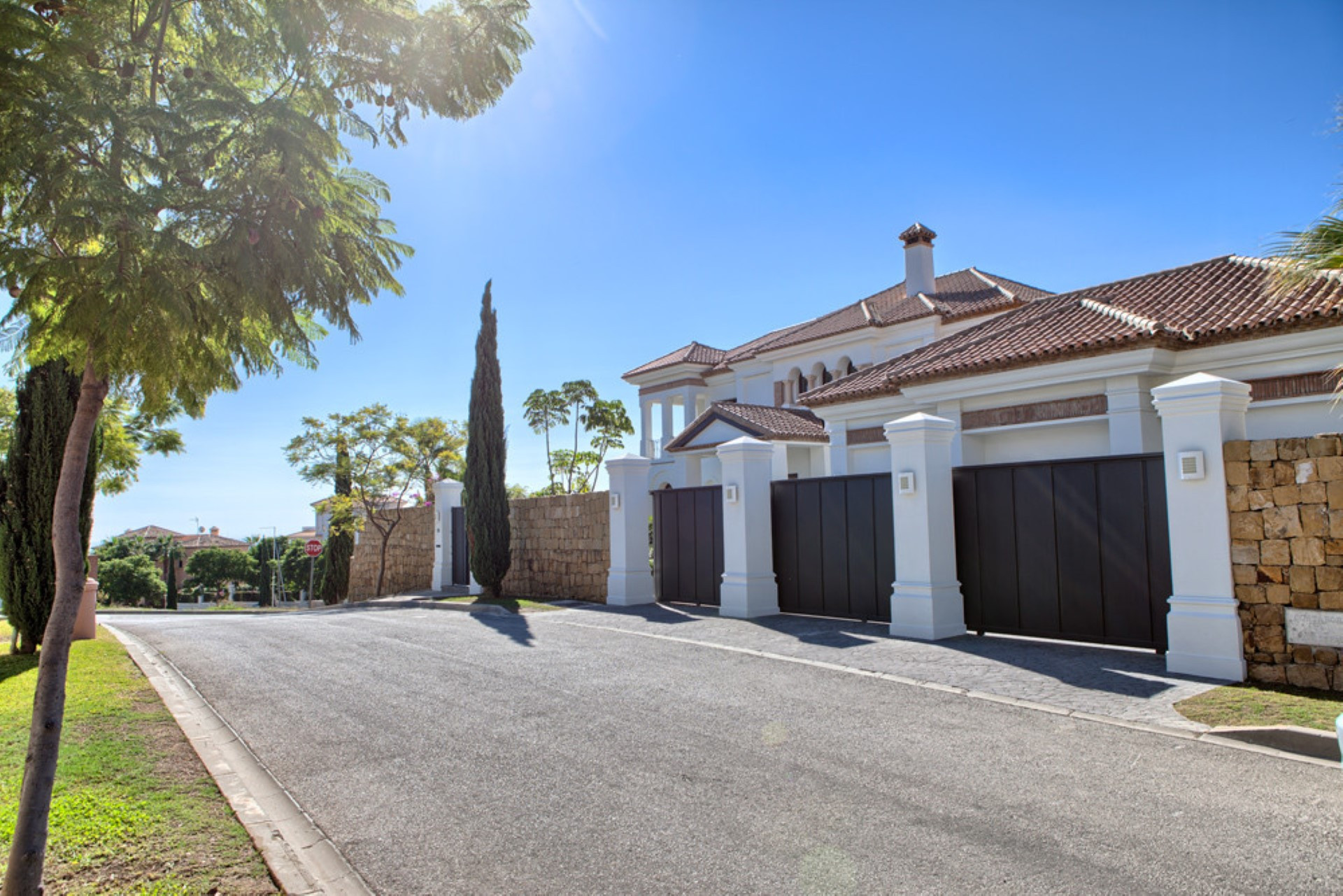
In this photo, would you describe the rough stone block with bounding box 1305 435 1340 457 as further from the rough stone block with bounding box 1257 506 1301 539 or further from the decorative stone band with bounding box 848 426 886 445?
the decorative stone band with bounding box 848 426 886 445

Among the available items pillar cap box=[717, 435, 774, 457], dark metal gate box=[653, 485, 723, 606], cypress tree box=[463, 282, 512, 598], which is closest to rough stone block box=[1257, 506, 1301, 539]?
pillar cap box=[717, 435, 774, 457]

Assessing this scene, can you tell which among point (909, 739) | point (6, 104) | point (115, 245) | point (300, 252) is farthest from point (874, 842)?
point (6, 104)

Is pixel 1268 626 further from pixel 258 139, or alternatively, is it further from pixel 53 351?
pixel 53 351

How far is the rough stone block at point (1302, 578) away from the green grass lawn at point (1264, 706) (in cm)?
86

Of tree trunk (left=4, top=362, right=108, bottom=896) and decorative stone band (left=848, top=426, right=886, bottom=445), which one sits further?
decorative stone band (left=848, top=426, right=886, bottom=445)

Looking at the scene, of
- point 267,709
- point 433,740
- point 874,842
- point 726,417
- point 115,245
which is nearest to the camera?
point 115,245

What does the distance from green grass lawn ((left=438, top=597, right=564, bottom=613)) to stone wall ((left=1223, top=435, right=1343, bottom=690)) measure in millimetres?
11028

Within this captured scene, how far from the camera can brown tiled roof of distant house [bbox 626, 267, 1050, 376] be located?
2575 centimetres

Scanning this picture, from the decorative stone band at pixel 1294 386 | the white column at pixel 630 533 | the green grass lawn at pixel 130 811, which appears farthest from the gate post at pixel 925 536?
the green grass lawn at pixel 130 811

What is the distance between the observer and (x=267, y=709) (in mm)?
7371

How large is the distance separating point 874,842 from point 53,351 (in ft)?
15.9

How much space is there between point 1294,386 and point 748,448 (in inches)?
329

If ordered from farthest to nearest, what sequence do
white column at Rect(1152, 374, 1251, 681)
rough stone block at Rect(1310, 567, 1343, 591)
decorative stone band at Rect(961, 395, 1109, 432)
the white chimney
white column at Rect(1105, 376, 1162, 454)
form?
the white chimney
decorative stone band at Rect(961, 395, 1109, 432)
white column at Rect(1105, 376, 1162, 454)
white column at Rect(1152, 374, 1251, 681)
rough stone block at Rect(1310, 567, 1343, 591)

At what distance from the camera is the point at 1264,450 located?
7457 mm
